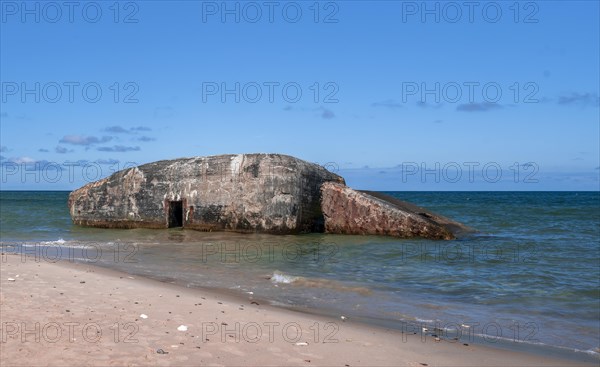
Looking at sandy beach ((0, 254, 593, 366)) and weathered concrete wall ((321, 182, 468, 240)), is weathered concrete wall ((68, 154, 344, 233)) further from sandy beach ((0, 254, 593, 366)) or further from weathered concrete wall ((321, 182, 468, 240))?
sandy beach ((0, 254, 593, 366))

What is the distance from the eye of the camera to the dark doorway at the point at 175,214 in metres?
12.5

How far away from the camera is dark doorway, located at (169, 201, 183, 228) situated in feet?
41.0

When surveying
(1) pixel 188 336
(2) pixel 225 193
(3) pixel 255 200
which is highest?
(2) pixel 225 193

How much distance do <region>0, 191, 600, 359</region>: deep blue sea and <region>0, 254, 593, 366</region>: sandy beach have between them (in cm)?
51

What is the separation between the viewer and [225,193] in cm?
1186

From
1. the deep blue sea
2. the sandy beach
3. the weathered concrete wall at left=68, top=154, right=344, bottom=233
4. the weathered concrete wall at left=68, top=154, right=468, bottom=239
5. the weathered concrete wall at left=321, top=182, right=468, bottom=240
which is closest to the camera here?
the sandy beach

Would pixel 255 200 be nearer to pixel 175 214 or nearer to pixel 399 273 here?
pixel 175 214

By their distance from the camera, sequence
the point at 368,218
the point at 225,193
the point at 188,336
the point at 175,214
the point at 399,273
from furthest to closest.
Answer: the point at 175,214 < the point at 225,193 < the point at 368,218 < the point at 399,273 < the point at 188,336

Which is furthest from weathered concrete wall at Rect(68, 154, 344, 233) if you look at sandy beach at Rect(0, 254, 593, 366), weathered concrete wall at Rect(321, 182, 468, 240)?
sandy beach at Rect(0, 254, 593, 366)

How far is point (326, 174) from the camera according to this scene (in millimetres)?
12492

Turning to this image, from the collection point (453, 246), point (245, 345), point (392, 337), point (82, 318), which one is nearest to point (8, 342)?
point (82, 318)

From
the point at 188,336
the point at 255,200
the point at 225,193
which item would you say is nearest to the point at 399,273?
the point at 188,336

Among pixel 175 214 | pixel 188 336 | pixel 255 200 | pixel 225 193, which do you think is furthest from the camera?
pixel 175 214

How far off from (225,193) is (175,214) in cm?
156
